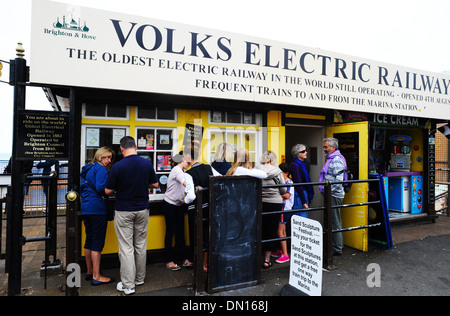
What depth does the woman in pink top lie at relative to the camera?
4.37m

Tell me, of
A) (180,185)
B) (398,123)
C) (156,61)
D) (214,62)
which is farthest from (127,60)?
(398,123)

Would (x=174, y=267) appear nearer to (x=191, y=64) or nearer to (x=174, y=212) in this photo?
(x=174, y=212)

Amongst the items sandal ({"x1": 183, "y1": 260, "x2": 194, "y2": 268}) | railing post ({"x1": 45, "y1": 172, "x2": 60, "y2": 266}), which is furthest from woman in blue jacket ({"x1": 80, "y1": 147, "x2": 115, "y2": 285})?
sandal ({"x1": 183, "y1": 260, "x2": 194, "y2": 268})

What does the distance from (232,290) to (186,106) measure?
2919 millimetres

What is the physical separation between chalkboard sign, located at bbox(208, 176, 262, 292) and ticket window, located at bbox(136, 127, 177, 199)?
1.60 meters

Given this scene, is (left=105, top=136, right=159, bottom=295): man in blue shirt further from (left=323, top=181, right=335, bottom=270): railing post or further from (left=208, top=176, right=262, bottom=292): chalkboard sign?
(left=323, top=181, right=335, bottom=270): railing post

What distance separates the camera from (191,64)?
4324 mm

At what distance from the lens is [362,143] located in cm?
527

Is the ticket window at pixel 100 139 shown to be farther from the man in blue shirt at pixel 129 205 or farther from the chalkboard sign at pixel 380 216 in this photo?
the chalkboard sign at pixel 380 216

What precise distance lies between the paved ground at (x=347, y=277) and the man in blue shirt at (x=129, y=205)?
0.32m

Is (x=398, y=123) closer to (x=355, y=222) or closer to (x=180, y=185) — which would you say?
(x=355, y=222)

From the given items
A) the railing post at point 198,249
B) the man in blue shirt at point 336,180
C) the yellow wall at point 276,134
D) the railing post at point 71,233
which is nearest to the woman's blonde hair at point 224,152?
the railing post at point 198,249

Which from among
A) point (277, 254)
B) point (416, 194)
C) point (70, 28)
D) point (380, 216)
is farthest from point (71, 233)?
point (416, 194)

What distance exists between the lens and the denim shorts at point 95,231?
151 inches
